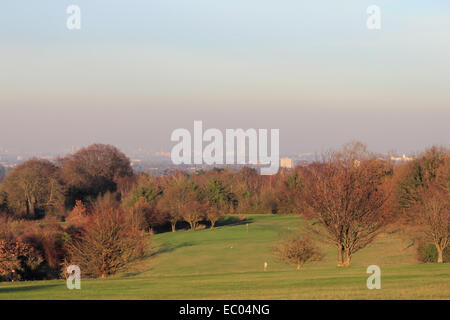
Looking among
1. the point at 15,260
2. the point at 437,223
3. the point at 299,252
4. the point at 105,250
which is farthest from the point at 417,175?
the point at 15,260

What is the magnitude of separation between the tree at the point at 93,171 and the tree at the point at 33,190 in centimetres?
355

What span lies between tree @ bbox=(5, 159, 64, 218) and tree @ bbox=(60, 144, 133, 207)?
355 cm

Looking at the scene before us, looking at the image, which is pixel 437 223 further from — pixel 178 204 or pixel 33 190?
pixel 33 190

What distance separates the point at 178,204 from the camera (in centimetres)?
7256

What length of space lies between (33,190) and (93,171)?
55.5ft

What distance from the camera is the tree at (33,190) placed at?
8069 cm

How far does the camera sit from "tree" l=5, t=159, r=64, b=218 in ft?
265

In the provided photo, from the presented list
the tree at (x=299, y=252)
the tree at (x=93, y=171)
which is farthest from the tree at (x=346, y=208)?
the tree at (x=93, y=171)

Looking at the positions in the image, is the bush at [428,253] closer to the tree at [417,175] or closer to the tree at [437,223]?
the tree at [437,223]

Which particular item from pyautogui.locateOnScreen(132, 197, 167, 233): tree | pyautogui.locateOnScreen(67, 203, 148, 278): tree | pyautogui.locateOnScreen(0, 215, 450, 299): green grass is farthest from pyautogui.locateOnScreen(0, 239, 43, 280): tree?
pyautogui.locateOnScreen(132, 197, 167, 233): tree

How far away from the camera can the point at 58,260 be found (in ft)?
138
